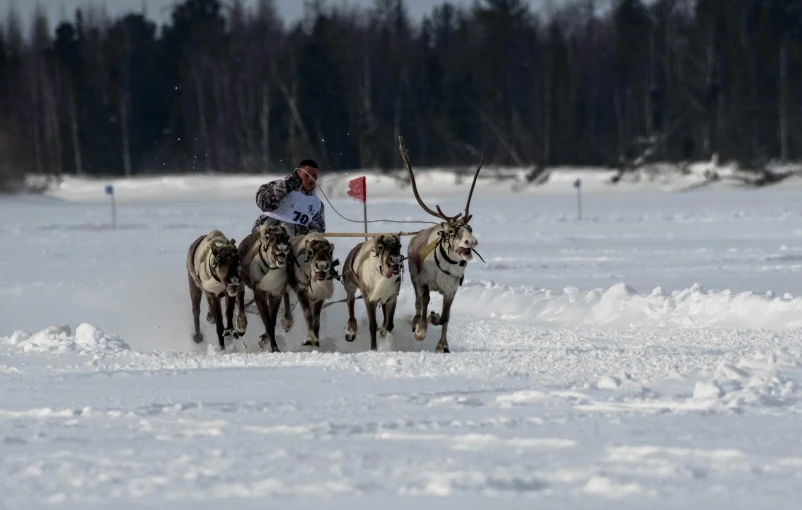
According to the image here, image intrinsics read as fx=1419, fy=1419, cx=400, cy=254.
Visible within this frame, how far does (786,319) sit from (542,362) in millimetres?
3634

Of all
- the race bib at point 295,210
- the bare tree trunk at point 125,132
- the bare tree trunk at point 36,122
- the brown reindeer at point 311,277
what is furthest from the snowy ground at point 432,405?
the bare tree trunk at point 36,122

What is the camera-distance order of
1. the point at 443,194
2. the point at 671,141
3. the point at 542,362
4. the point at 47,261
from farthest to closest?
1. the point at 671,141
2. the point at 443,194
3. the point at 47,261
4. the point at 542,362

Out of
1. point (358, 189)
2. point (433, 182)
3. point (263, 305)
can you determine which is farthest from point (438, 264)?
point (433, 182)

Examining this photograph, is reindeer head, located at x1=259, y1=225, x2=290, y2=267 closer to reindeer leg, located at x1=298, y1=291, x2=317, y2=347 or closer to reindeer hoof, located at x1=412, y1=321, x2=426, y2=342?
reindeer leg, located at x1=298, y1=291, x2=317, y2=347

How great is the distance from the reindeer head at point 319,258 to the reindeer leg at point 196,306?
163 centimetres

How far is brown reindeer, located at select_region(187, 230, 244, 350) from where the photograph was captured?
9617 millimetres

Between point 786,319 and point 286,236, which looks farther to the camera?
point 786,319

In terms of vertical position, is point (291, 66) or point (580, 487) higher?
point (291, 66)

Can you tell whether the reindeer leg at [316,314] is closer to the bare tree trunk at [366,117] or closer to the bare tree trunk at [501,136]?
the bare tree trunk at [366,117]

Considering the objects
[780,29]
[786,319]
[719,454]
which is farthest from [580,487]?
[780,29]

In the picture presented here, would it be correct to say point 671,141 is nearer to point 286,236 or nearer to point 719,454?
point 286,236

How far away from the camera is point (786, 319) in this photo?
1111 centimetres

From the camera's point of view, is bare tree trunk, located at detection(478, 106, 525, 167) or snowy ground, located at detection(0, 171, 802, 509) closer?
snowy ground, located at detection(0, 171, 802, 509)

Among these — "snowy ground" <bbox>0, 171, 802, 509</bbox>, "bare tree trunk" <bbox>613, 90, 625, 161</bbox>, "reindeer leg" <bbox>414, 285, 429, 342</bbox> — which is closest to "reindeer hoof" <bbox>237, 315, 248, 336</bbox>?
"snowy ground" <bbox>0, 171, 802, 509</bbox>
